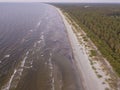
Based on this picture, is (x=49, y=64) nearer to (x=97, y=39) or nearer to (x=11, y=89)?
(x=11, y=89)

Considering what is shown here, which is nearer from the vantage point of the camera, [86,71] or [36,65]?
[86,71]

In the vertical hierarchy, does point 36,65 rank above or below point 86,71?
below

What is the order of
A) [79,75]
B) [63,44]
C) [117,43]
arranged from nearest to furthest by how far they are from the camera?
[79,75], [117,43], [63,44]

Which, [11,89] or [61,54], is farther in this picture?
[61,54]

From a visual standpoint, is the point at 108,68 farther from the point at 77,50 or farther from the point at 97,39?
the point at 97,39

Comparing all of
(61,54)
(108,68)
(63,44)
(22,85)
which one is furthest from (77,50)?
(22,85)

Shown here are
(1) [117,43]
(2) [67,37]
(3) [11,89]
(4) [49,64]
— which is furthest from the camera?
(2) [67,37]

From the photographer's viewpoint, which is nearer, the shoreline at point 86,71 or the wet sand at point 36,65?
the shoreline at point 86,71

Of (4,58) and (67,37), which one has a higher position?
(4,58)

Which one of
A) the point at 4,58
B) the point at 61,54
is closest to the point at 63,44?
the point at 61,54

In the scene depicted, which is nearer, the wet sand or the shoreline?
the shoreline
